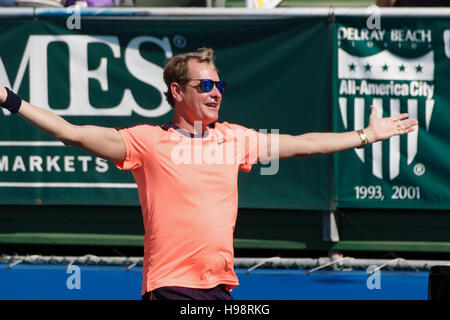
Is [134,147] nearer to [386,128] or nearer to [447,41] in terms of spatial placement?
[386,128]

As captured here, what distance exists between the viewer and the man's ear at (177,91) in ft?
11.6

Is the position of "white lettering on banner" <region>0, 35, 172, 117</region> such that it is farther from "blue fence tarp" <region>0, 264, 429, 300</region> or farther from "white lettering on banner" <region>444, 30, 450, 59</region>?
"white lettering on banner" <region>444, 30, 450, 59</region>

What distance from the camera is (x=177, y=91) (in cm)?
354

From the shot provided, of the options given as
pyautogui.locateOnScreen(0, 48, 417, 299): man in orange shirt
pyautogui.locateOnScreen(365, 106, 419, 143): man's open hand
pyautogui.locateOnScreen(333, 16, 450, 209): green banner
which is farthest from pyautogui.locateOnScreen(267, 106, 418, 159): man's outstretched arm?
pyautogui.locateOnScreen(333, 16, 450, 209): green banner

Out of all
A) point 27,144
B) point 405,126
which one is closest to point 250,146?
point 405,126

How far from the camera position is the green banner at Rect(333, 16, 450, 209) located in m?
5.81

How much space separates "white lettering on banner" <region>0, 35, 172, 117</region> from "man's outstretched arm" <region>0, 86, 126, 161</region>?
278 centimetres

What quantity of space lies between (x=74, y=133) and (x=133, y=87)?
299 cm

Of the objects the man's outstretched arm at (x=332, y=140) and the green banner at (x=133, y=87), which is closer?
the man's outstretched arm at (x=332, y=140)

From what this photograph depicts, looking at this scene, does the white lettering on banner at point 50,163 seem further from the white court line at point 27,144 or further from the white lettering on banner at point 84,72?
the white lettering on banner at point 84,72

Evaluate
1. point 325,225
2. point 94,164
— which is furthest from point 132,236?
point 325,225

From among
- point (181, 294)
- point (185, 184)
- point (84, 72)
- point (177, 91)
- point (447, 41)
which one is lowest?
point (181, 294)

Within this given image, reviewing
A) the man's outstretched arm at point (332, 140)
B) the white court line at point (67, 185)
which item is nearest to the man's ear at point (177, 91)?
the man's outstretched arm at point (332, 140)
